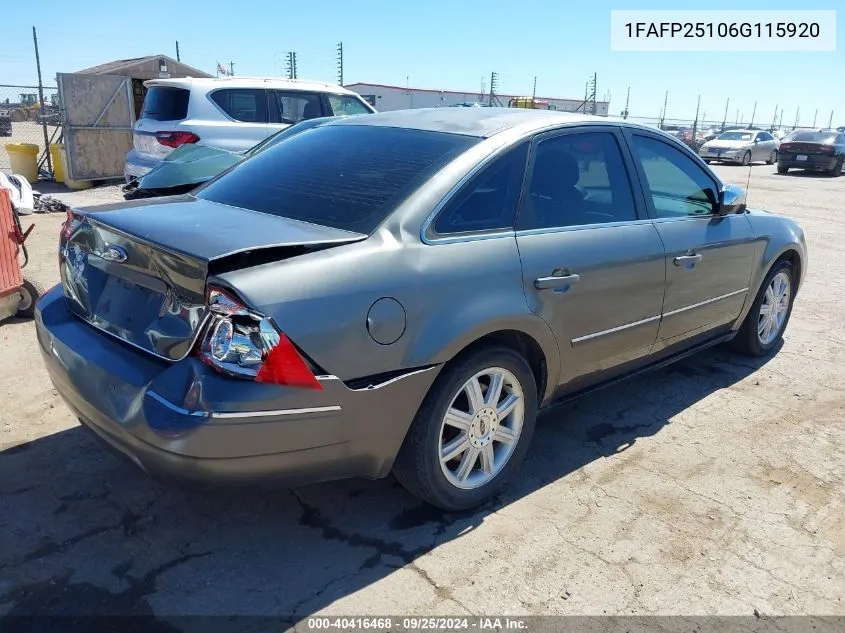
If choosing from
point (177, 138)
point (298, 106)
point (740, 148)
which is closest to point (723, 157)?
point (740, 148)

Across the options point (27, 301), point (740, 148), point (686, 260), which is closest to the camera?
point (686, 260)

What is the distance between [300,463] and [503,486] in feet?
3.94

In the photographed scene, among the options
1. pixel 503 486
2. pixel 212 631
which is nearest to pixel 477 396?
pixel 503 486

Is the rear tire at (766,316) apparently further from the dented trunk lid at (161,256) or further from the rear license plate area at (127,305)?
the rear license plate area at (127,305)

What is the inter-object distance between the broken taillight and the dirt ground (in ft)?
2.80

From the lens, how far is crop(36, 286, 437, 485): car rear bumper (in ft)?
7.29

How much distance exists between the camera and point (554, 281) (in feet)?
10.1

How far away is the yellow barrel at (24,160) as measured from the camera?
1372 cm

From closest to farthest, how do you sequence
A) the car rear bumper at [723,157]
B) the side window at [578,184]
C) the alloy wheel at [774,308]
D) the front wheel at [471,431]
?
the front wheel at [471,431] → the side window at [578,184] → the alloy wheel at [774,308] → the car rear bumper at [723,157]

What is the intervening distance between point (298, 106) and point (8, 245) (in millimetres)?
5979

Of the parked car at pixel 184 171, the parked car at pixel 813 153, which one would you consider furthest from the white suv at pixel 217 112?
the parked car at pixel 813 153

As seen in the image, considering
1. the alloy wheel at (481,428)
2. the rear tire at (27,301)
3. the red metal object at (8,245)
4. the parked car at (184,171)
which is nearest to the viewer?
the alloy wheel at (481,428)

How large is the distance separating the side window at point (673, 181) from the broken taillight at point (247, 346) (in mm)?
2455

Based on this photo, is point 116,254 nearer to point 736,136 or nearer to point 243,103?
point 243,103
